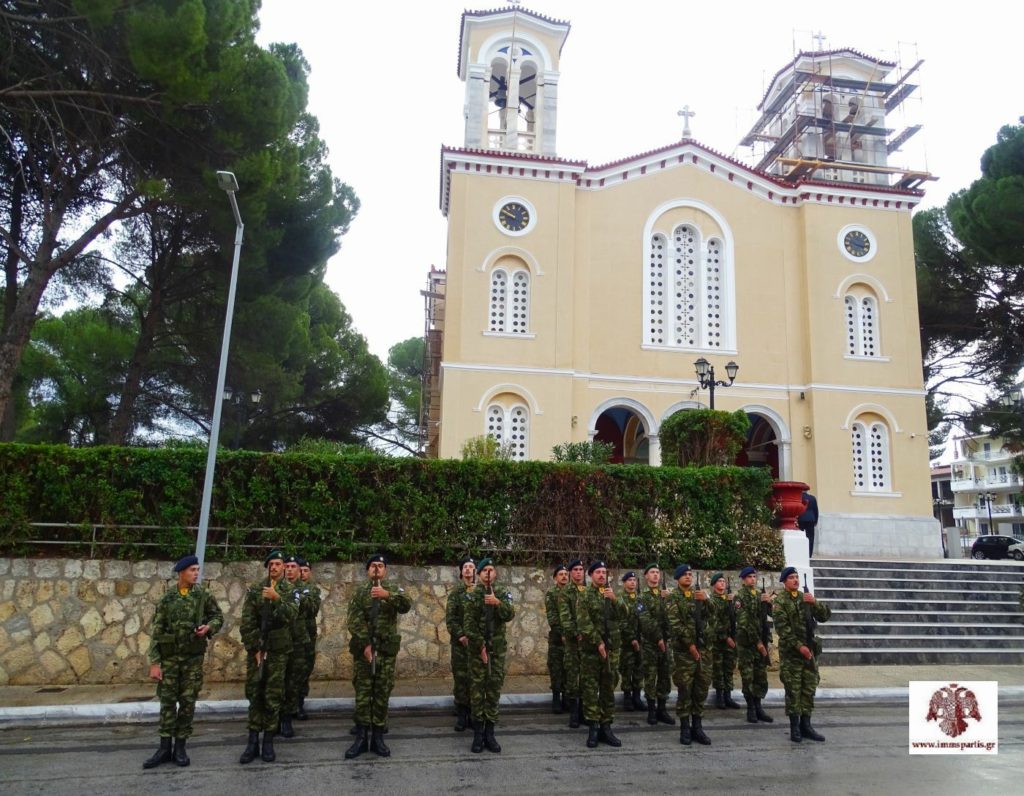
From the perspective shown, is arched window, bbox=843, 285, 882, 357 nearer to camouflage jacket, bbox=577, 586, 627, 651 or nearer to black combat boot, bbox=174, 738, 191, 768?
camouflage jacket, bbox=577, 586, 627, 651

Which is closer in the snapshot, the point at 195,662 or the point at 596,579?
the point at 195,662

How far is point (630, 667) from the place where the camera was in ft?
27.0

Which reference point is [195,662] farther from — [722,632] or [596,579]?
[722,632]

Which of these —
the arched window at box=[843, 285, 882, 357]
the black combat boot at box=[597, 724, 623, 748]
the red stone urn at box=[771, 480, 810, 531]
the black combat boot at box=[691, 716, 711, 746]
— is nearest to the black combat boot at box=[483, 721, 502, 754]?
the black combat boot at box=[597, 724, 623, 748]

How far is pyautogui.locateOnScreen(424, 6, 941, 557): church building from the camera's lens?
1833cm

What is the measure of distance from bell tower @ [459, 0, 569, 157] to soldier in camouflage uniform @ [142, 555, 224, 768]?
15541mm

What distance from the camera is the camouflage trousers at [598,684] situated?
275 inches

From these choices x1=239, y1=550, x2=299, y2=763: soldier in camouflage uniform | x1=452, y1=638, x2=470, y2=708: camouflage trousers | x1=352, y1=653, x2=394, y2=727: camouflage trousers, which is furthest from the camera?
x1=452, y1=638, x2=470, y2=708: camouflage trousers

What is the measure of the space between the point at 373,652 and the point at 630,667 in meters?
2.98

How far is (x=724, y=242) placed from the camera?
66.2 ft

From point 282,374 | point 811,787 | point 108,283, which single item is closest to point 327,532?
point 811,787

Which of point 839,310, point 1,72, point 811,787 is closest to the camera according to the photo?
point 811,787

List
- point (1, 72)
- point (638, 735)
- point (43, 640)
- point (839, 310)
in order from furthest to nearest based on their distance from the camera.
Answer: point (839, 310)
point (1, 72)
point (43, 640)
point (638, 735)

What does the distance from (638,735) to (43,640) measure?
682 cm
